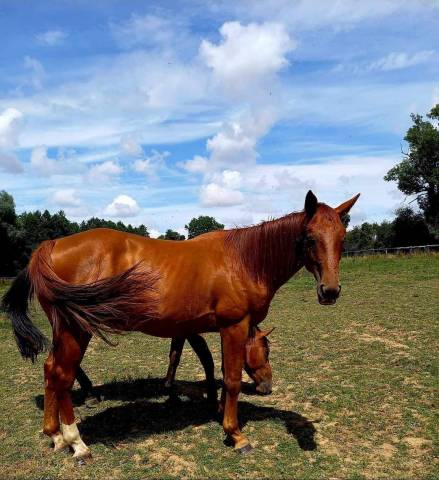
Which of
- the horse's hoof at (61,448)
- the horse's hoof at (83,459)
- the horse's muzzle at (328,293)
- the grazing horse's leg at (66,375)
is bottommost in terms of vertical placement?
the horse's hoof at (83,459)

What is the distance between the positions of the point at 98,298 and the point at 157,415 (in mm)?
2133

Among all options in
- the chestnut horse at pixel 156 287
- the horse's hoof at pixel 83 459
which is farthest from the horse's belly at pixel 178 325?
the horse's hoof at pixel 83 459

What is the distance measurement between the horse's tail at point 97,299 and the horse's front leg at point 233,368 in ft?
2.52

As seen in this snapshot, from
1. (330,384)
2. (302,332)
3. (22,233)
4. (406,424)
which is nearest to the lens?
(406,424)

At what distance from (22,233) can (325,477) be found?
42480 millimetres

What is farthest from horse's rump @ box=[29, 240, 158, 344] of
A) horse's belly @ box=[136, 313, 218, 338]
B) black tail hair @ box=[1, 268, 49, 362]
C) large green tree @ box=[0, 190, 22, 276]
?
large green tree @ box=[0, 190, 22, 276]

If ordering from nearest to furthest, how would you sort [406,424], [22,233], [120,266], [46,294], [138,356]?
[46,294] → [120,266] → [406,424] → [138,356] → [22,233]

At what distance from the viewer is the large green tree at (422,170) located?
36094mm

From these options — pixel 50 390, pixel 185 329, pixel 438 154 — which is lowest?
pixel 50 390

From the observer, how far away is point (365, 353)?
24.5 feet

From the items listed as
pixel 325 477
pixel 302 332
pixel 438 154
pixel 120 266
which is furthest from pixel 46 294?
pixel 438 154

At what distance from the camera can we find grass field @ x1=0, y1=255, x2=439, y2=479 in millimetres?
3986

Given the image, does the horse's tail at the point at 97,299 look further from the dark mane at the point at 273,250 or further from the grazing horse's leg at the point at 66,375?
the dark mane at the point at 273,250

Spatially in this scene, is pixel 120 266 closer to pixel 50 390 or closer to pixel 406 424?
pixel 50 390
